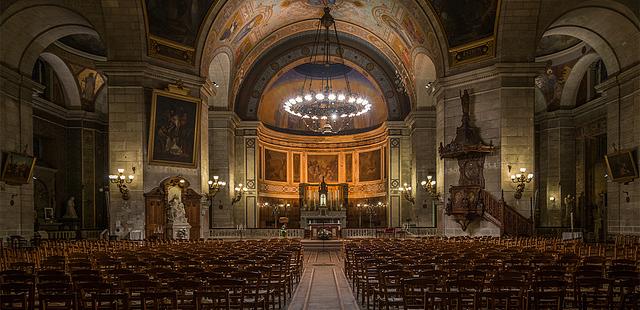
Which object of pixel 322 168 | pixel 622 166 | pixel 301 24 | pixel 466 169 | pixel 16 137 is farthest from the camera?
pixel 322 168

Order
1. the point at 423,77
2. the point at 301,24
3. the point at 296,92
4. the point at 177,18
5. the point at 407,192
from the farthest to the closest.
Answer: the point at 296,92 < the point at 407,192 < the point at 301,24 < the point at 423,77 < the point at 177,18

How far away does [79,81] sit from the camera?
31.5 metres

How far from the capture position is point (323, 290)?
1301cm

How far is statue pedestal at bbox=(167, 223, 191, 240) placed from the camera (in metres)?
24.5

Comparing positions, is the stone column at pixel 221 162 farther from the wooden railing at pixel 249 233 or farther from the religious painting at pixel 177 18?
the religious painting at pixel 177 18

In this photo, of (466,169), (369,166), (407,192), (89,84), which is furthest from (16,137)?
(369,166)

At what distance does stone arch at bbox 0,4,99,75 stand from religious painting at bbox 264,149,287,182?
67.8ft

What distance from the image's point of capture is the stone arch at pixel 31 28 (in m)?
22.2

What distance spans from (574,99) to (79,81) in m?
27.9

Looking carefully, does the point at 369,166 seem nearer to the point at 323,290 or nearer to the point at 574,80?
the point at 574,80

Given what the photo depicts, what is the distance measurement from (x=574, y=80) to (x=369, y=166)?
58.0ft

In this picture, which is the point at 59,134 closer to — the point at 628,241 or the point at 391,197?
the point at 391,197

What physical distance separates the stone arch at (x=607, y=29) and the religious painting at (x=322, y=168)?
2446 centimetres

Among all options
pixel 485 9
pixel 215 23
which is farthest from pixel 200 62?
pixel 485 9
